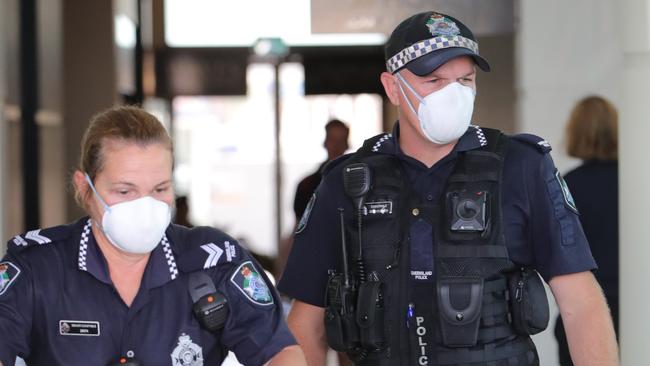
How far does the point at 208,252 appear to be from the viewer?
241 cm

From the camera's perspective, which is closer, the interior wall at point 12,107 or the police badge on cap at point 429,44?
the police badge on cap at point 429,44

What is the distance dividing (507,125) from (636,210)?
6.40ft

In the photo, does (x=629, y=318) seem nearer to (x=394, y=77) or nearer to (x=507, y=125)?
(x=394, y=77)

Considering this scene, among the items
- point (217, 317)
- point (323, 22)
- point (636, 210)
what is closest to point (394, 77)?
point (217, 317)

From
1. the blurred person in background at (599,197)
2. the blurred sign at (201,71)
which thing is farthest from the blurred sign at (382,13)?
the blurred sign at (201,71)

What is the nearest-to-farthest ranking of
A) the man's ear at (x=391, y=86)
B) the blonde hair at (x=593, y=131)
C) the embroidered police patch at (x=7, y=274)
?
the embroidered police patch at (x=7, y=274), the man's ear at (x=391, y=86), the blonde hair at (x=593, y=131)

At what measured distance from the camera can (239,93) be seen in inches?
488

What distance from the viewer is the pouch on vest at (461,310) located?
2.57 meters

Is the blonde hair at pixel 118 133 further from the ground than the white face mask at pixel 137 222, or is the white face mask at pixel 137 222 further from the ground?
the blonde hair at pixel 118 133

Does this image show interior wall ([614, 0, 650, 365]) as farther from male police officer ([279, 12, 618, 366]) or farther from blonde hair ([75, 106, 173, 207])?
blonde hair ([75, 106, 173, 207])

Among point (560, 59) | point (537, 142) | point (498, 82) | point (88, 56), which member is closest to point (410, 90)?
point (537, 142)

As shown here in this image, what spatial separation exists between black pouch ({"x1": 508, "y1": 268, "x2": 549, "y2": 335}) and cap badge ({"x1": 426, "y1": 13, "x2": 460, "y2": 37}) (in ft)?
1.97

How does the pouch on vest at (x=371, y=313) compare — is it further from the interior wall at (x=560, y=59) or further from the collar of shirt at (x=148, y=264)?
the interior wall at (x=560, y=59)

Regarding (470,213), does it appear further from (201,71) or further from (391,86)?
(201,71)
